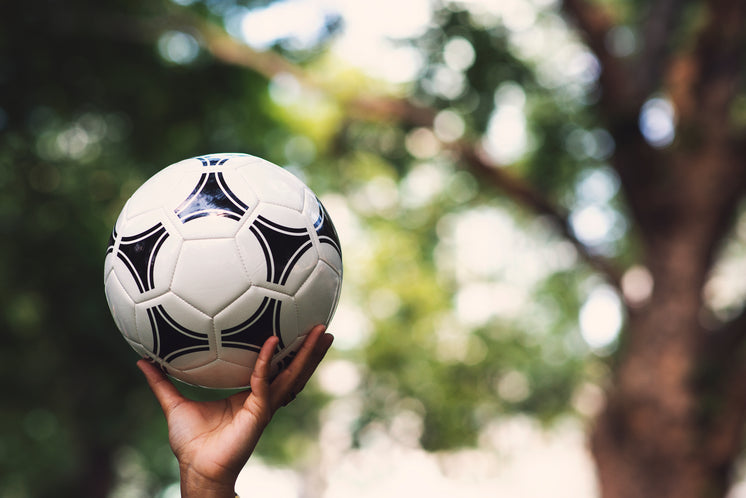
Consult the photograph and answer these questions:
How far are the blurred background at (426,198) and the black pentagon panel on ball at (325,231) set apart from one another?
15.5ft

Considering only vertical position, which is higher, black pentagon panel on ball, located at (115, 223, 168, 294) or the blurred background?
black pentagon panel on ball, located at (115, 223, 168, 294)

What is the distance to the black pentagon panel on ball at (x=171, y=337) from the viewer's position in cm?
229

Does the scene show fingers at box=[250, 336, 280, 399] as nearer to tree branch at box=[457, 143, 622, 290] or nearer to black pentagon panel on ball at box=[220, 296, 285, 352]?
black pentagon panel on ball at box=[220, 296, 285, 352]

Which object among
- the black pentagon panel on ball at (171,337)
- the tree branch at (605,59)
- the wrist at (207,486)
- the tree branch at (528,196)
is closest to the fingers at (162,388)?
the black pentagon panel on ball at (171,337)

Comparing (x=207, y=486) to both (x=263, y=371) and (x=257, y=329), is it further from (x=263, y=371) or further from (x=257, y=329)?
(x=257, y=329)

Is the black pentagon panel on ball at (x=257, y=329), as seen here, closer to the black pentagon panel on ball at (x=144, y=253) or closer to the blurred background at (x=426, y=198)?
the black pentagon panel on ball at (x=144, y=253)

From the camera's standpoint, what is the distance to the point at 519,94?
877 centimetres

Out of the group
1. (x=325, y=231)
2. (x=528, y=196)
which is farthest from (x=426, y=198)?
(x=325, y=231)

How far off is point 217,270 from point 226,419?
1.72 feet

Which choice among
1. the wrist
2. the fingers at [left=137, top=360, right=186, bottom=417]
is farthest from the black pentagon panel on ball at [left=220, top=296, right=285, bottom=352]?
the wrist

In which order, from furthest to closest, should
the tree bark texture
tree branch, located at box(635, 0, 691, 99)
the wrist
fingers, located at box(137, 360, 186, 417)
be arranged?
1. tree branch, located at box(635, 0, 691, 99)
2. the tree bark texture
3. fingers, located at box(137, 360, 186, 417)
4. the wrist

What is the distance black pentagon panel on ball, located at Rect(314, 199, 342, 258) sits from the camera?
246 cm

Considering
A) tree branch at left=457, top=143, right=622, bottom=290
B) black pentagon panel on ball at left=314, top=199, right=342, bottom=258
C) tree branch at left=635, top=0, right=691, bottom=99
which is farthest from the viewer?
tree branch at left=457, top=143, right=622, bottom=290

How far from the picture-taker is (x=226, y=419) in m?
2.31
